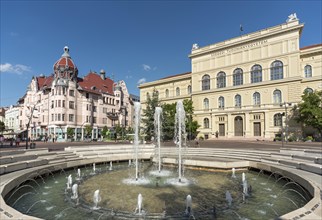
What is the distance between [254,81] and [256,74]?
1595 millimetres

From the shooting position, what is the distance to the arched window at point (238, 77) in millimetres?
51116

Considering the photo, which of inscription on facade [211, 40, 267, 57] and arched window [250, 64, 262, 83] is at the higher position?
inscription on facade [211, 40, 267, 57]

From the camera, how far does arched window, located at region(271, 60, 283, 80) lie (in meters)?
45.8

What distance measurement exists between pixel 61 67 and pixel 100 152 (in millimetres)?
44371

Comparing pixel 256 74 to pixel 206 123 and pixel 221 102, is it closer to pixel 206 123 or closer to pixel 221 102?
pixel 221 102

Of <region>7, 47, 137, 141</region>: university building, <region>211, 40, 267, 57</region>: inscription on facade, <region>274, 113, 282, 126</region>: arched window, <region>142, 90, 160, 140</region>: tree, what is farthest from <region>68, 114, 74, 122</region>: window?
<region>274, 113, 282, 126</region>: arched window

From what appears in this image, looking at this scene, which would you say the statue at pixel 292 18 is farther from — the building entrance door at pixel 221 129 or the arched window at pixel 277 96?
the building entrance door at pixel 221 129

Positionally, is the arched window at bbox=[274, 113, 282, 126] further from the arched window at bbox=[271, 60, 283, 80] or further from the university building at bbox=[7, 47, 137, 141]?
the university building at bbox=[7, 47, 137, 141]

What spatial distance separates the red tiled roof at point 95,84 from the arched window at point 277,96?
47696 mm

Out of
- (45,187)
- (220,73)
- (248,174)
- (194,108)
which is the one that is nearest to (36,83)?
(194,108)

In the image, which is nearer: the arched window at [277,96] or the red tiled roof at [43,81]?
the arched window at [277,96]

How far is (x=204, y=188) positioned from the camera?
11438 millimetres

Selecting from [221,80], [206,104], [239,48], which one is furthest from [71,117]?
[239,48]

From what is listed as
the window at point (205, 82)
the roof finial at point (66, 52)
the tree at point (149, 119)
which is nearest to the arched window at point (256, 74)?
the window at point (205, 82)
